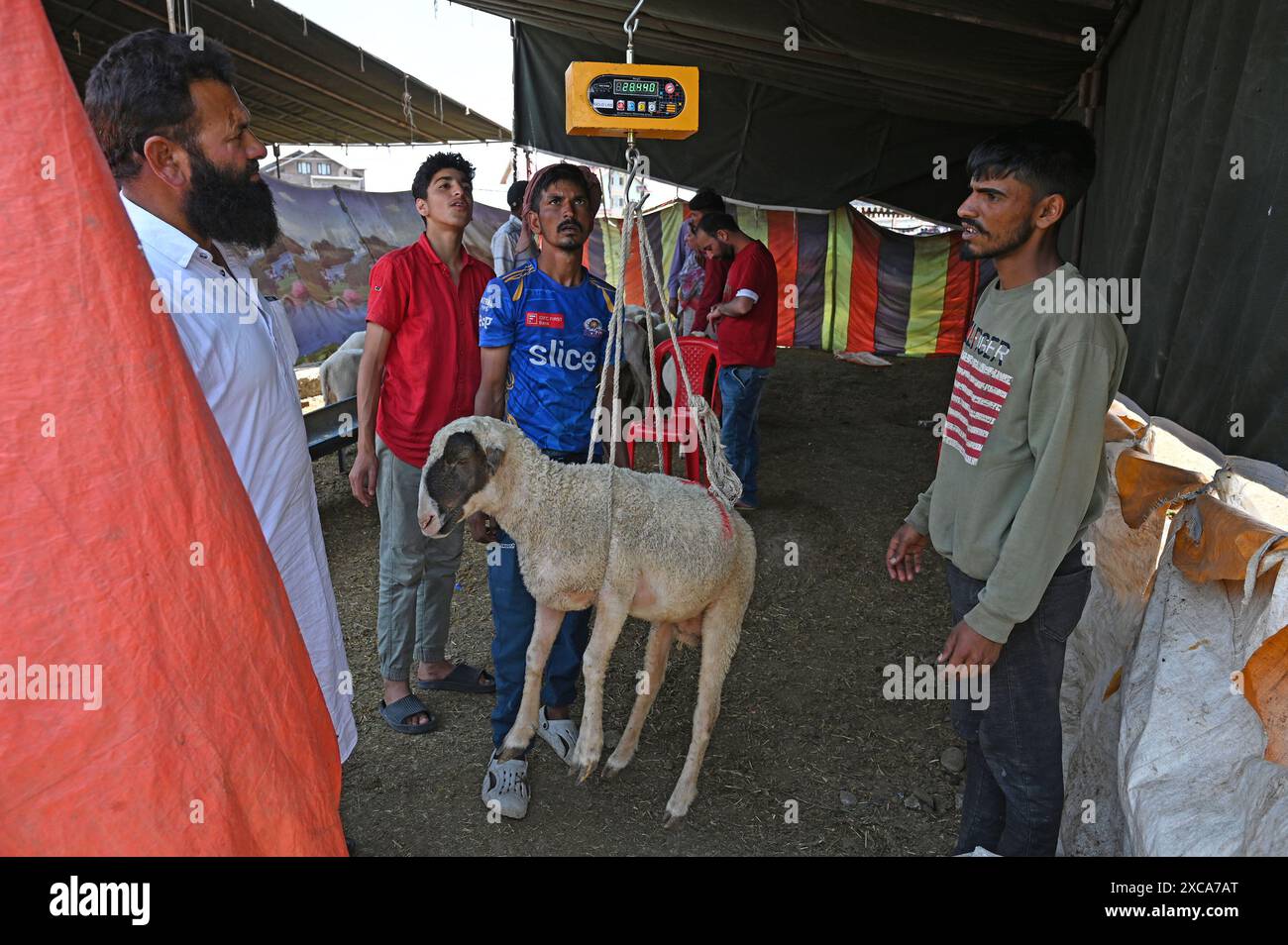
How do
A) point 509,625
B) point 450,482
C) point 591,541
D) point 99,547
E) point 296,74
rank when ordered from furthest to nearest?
point 296,74
point 509,625
point 591,541
point 450,482
point 99,547

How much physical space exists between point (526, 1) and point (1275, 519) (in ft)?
25.9

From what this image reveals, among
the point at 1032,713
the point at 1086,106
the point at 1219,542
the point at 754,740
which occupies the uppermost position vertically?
the point at 1086,106

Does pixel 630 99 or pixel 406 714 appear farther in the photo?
pixel 406 714

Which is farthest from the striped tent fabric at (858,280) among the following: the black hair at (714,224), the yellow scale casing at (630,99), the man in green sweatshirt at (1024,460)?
the man in green sweatshirt at (1024,460)

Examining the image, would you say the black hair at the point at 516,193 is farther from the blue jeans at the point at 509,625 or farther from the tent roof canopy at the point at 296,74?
the blue jeans at the point at 509,625

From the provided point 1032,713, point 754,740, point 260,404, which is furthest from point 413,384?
point 1032,713

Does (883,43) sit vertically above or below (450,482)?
above

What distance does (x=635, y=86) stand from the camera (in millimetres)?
2533

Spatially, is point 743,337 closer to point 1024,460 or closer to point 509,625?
point 509,625

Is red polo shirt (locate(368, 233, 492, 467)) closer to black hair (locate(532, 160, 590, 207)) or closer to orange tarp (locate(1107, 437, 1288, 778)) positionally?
black hair (locate(532, 160, 590, 207))

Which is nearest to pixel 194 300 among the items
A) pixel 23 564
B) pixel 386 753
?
pixel 23 564

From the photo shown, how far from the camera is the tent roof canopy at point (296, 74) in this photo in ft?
25.0

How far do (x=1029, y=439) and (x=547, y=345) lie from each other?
182cm
